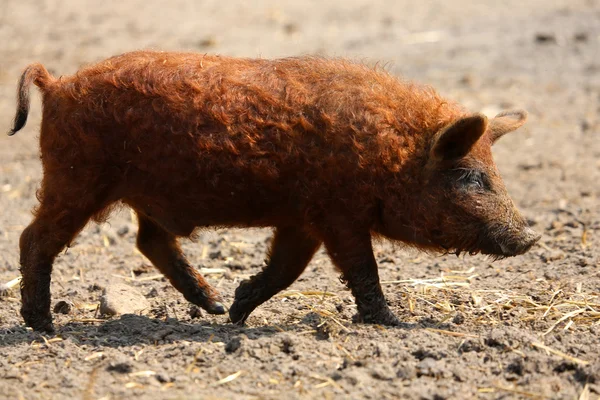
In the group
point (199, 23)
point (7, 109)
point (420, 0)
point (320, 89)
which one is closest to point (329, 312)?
point (320, 89)

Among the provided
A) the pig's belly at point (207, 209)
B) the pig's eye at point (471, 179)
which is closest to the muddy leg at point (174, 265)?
the pig's belly at point (207, 209)

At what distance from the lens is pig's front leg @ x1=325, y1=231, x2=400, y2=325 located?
5727 mm

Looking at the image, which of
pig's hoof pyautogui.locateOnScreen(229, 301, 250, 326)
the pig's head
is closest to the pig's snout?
the pig's head

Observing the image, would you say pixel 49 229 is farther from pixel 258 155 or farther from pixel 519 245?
pixel 519 245

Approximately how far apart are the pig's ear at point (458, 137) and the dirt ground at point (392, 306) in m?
1.04

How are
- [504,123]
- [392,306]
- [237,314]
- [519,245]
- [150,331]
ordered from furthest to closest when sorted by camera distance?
[392,306], [237,314], [504,123], [150,331], [519,245]

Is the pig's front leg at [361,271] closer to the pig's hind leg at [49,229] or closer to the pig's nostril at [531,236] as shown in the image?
the pig's nostril at [531,236]

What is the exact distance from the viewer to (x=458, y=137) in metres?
5.56

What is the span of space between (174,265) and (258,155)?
4.39 feet

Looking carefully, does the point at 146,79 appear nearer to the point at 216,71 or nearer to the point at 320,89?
the point at 216,71

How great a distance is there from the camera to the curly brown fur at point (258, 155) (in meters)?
5.64

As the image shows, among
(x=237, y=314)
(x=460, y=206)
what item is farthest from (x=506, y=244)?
(x=237, y=314)

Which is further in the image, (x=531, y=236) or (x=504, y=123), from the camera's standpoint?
(x=504, y=123)

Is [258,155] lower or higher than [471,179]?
higher
